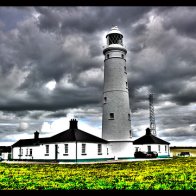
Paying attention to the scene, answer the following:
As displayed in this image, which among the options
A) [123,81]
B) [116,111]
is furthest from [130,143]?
[123,81]

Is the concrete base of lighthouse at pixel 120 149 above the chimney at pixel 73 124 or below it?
below

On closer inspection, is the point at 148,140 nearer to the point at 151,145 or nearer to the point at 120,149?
the point at 151,145

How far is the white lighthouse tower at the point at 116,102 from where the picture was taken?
35031 mm

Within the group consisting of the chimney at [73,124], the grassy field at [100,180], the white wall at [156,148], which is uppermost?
the chimney at [73,124]

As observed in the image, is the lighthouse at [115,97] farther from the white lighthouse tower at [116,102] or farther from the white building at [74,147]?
the white building at [74,147]

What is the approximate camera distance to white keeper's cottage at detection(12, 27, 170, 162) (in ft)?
108

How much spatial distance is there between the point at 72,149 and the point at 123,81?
33.9 feet

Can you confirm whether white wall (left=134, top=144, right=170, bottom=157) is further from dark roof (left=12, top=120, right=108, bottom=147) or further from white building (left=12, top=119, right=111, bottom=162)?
dark roof (left=12, top=120, right=108, bottom=147)

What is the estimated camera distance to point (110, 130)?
35.3m

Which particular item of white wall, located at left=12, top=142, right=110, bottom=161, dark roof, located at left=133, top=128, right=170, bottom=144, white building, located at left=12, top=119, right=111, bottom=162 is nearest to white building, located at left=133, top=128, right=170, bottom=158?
dark roof, located at left=133, top=128, right=170, bottom=144

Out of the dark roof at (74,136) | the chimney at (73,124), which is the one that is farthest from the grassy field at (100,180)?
the chimney at (73,124)
